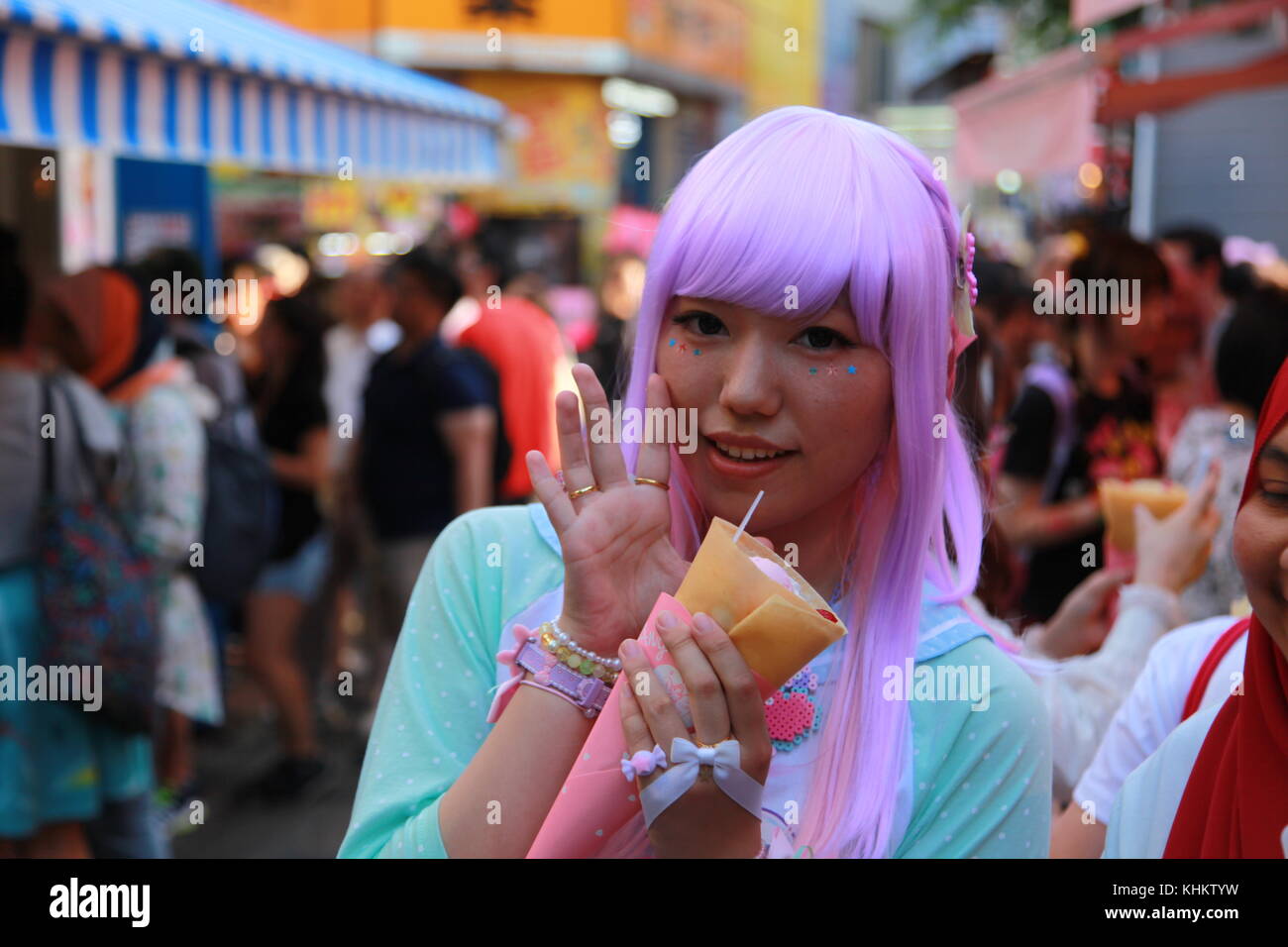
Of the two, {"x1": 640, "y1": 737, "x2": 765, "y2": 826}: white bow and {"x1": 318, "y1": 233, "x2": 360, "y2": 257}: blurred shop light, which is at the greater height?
{"x1": 318, "y1": 233, "x2": 360, "y2": 257}: blurred shop light

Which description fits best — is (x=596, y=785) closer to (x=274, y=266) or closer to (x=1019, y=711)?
(x=1019, y=711)

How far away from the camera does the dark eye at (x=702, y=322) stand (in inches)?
56.0

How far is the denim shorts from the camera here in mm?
5488

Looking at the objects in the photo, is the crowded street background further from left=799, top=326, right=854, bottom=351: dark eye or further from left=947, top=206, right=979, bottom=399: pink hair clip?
left=799, top=326, right=854, bottom=351: dark eye

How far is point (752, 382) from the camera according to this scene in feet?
4.42

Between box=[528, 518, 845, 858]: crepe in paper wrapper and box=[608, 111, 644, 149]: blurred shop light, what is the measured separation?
16.2 m

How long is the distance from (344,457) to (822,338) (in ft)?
17.0

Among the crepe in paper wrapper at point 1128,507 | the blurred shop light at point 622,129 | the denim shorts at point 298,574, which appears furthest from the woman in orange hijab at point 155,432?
the blurred shop light at point 622,129

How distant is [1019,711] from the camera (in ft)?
4.74

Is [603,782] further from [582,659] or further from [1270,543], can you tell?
[1270,543]

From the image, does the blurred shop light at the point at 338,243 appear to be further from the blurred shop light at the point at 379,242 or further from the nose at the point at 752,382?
the nose at the point at 752,382

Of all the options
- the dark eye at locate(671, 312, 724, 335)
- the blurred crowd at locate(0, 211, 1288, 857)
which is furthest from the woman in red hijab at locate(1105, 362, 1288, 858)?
the blurred crowd at locate(0, 211, 1288, 857)

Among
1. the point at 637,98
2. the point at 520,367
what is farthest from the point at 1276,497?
the point at 637,98

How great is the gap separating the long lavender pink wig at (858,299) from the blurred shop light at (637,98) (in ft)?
52.5
